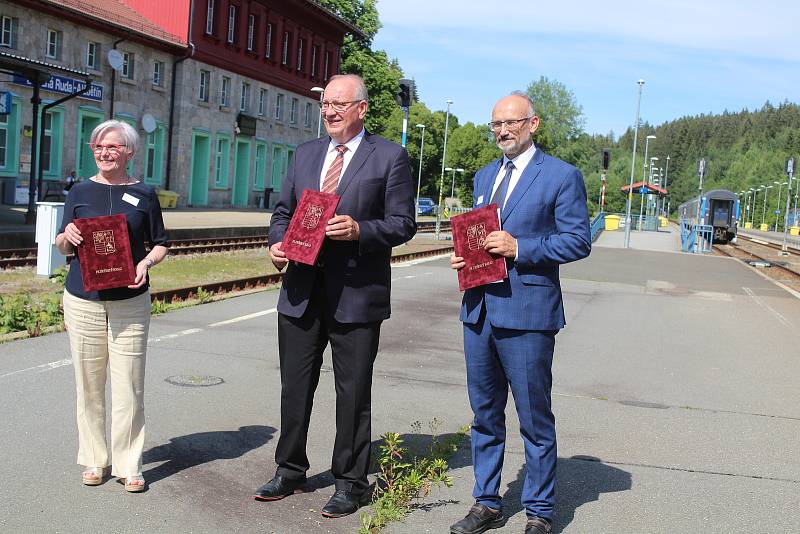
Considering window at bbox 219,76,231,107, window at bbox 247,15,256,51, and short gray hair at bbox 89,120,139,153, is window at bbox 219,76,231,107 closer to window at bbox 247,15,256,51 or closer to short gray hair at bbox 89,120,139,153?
window at bbox 247,15,256,51

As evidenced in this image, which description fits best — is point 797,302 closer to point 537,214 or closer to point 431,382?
point 431,382

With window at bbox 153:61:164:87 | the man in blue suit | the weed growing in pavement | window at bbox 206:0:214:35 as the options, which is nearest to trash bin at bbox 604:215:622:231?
window at bbox 206:0:214:35

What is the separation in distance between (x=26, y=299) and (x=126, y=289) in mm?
6343

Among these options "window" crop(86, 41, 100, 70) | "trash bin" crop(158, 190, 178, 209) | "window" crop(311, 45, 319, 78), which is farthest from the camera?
"window" crop(311, 45, 319, 78)

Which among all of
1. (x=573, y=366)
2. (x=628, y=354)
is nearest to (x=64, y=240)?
(x=573, y=366)

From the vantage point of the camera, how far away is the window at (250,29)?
49216mm

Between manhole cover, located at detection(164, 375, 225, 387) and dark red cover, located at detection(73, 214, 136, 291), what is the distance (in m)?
2.83

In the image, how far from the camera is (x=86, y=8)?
118 ft

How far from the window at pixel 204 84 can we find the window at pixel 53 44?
1066cm

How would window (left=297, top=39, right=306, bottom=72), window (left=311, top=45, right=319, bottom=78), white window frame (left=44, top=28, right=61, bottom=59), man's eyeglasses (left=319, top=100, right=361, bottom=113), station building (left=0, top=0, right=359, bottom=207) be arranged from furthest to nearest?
window (left=311, top=45, right=319, bottom=78)
window (left=297, top=39, right=306, bottom=72)
white window frame (left=44, top=28, right=61, bottom=59)
station building (left=0, top=0, right=359, bottom=207)
man's eyeglasses (left=319, top=100, right=361, bottom=113)

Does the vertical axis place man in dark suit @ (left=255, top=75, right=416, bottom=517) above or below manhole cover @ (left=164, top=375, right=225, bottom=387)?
above

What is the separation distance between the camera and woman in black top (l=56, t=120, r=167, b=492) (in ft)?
16.1

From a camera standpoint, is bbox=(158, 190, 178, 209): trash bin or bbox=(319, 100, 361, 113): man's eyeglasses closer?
bbox=(319, 100, 361, 113): man's eyeglasses

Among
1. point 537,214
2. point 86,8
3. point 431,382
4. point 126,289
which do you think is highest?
point 86,8
